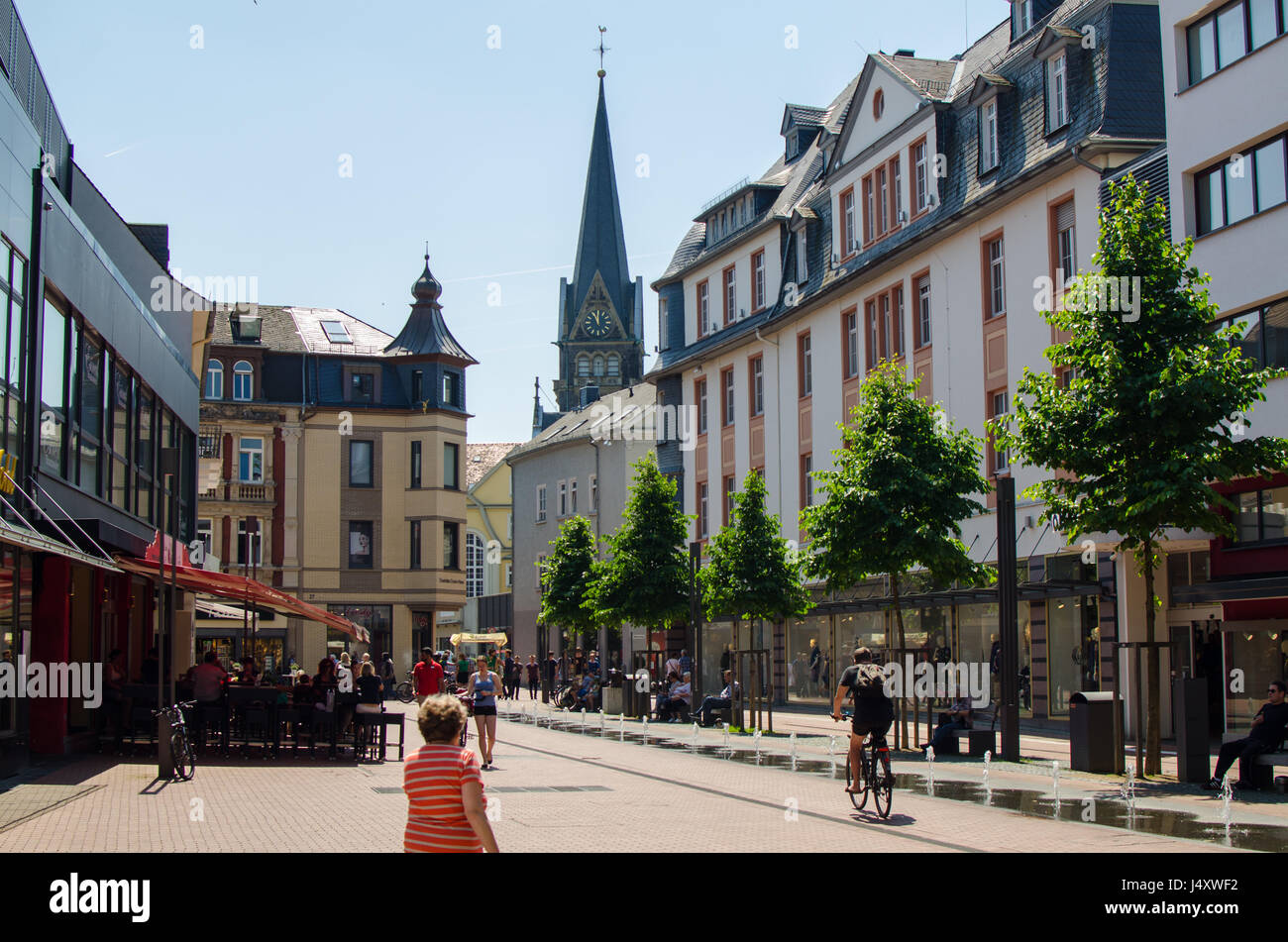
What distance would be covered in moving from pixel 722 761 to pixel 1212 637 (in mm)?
8340

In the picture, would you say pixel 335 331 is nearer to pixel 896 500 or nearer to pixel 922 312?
pixel 922 312

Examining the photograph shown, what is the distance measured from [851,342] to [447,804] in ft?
107

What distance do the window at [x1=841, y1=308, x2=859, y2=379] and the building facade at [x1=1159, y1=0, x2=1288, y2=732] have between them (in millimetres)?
14132

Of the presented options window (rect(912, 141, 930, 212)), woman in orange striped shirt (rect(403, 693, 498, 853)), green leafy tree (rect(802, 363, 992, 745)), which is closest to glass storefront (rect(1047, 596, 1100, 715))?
green leafy tree (rect(802, 363, 992, 745))

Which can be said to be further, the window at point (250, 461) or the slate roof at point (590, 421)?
the slate roof at point (590, 421)

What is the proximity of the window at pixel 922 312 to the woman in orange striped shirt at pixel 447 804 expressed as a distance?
28.8m

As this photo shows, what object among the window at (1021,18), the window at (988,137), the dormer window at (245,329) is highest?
the window at (1021,18)

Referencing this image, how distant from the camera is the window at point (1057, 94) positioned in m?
29.7

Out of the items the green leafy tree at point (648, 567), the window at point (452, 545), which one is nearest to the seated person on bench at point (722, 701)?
the green leafy tree at point (648, 567)

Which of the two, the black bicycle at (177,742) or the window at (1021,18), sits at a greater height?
the window at (1021,18)

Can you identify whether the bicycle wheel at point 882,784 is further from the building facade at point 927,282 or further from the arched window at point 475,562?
the arched window at point 475,562

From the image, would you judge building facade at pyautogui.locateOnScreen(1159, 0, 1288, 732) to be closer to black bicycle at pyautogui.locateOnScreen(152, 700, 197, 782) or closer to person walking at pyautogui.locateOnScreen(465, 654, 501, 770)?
person walking at pyautogui.locateOnScreen(465, 654, 501, 770)
